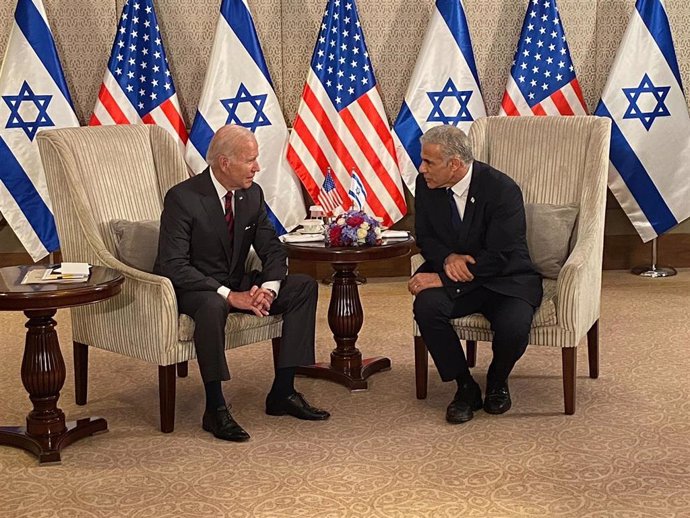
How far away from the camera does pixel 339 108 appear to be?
763cm

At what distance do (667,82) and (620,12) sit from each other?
650 millimetres

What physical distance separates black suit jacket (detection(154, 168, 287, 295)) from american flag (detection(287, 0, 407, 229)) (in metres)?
2.79

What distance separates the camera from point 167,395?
445 centimetres

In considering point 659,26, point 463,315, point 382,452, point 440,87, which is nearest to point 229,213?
point 463,315

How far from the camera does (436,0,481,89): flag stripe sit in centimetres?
761

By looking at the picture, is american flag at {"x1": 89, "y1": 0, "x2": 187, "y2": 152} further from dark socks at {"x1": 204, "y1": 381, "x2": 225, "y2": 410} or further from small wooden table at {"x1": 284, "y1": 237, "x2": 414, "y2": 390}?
dark socks at {"x1": 204, "y1": 381, "x2": 225, "y2": 410}

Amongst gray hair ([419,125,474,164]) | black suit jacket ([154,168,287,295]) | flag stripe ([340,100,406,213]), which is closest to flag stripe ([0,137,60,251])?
flag stripe ([340,100,406,213])

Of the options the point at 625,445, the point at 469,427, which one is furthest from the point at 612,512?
the point at 469,427

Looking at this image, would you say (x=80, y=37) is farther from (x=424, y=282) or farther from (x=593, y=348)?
(x=593, y=348)

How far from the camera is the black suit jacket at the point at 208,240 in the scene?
4508mm

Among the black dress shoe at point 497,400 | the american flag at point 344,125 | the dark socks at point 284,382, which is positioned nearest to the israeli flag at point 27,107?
the american flag at point 344,125

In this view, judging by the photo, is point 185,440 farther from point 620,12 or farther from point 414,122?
point 620,12

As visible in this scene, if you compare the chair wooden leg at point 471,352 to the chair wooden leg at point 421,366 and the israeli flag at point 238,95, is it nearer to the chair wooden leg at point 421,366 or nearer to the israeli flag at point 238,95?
the chair wooden leg at point 421,366

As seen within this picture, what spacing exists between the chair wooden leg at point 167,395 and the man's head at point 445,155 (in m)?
1.37
